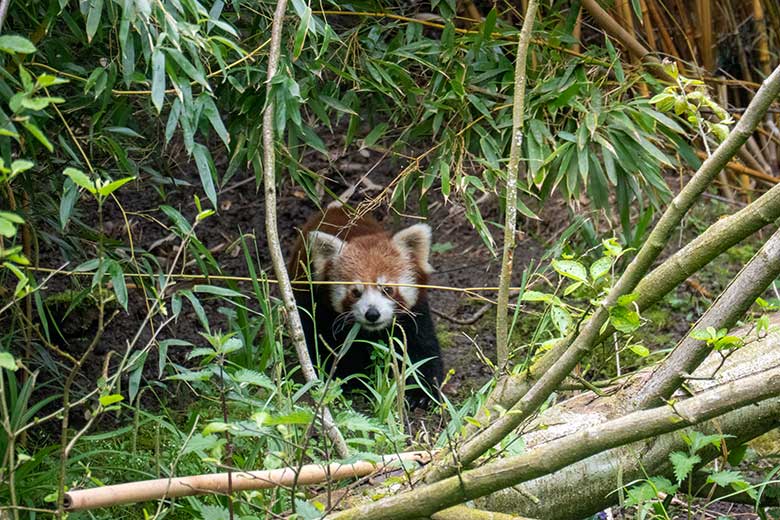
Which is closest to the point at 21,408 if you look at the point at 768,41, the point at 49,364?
the point at 49,364

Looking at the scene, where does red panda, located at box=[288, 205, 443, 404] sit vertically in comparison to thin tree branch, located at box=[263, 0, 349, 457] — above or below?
below

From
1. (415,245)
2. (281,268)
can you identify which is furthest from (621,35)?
(281,268)

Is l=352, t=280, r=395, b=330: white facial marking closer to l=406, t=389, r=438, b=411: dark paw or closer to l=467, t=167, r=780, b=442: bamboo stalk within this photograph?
l=406, t=389, r=438, b=411: dark paw

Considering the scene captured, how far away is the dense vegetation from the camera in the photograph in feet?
7.30

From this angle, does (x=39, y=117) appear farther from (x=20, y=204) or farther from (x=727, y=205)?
(x=727, y=205)

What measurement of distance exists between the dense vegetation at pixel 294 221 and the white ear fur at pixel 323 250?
0.50 metres

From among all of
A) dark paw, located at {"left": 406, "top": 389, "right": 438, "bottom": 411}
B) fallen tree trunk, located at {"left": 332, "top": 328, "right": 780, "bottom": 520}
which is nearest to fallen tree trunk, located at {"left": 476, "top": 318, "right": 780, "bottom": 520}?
Result: fallen tree trunk, located at {"left": 332, "top": 328, "right": 780, "bottom": 520}

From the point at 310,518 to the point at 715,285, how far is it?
3.61m

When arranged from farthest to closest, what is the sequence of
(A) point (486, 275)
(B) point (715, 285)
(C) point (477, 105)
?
(A) point (486, 275)
(B) point (715, 285)
(C) point (477, 105)

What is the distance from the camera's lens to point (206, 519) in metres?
2.17

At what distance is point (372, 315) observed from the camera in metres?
4.69

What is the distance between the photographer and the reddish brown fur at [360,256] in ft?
16.2

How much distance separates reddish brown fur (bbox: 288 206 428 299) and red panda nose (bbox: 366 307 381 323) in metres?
0.22

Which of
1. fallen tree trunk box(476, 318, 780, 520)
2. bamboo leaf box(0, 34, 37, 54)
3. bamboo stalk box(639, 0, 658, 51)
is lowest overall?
fallen tree trunk box(476, 318, 780, 520)
